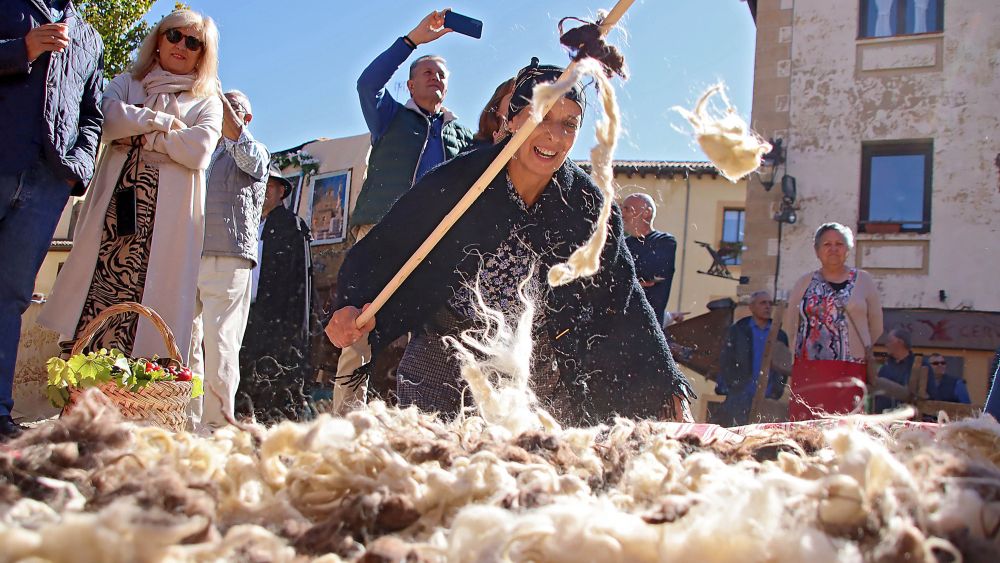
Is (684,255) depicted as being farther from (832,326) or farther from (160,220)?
(160,220)

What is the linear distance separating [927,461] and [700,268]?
77.6ft

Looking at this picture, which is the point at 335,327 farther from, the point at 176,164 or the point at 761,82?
the point at 761,82

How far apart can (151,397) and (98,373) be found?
0.17m

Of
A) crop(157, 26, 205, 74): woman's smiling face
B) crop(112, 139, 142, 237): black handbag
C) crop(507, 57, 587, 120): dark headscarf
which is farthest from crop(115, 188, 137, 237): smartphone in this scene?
crop(507, 57, 587, 120): dark headscarf

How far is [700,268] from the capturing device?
955 inches

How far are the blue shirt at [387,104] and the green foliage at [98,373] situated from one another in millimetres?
1840

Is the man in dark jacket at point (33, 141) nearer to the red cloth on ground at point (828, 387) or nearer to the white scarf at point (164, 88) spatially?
the white scarf at point (164, 88)

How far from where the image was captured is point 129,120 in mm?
3596

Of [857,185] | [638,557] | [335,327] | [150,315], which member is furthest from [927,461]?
[857,185]

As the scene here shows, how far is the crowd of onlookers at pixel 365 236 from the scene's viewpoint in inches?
118

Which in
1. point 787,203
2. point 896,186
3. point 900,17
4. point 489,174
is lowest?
point 489,174

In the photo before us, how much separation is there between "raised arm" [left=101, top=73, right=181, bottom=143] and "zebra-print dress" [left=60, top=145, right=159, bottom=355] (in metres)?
0.12

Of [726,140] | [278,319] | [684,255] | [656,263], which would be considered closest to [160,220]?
[278,319]

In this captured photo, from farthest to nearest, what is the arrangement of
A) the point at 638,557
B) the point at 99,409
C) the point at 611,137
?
1. the point at 611,137
2. the point at 99,409
3. the point at 638,557
